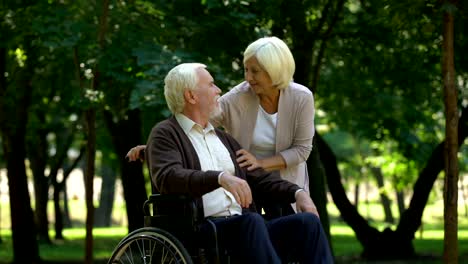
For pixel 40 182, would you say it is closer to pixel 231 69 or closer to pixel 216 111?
pixel 231 69

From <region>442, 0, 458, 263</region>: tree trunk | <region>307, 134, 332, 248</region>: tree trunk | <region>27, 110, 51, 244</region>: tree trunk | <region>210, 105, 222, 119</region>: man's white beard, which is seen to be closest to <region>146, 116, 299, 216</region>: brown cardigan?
<region>210, 105, 222, 119</region>: man's white beard

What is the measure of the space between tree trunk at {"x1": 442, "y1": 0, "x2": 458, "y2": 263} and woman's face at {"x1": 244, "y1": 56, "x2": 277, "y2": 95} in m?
2.82

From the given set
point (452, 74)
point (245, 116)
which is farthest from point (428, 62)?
point (245, 116)

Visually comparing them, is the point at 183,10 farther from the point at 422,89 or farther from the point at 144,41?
the point at 422,89

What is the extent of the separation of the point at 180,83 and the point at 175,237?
746 millimetres

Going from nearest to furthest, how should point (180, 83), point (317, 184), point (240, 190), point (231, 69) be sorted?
point (240, 190)
point (180, 83)
point (231, 69)
point (317, 184)

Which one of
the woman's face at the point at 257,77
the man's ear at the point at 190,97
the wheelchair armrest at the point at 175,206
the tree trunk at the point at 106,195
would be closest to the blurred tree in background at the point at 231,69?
the woman's face at the point at 257,77

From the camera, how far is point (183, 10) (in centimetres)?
1141

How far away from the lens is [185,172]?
188 inches

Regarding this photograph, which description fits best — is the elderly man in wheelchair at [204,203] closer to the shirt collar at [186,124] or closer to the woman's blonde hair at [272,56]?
the shirt collar at [186,124]

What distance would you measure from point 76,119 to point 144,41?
13566 millimetres

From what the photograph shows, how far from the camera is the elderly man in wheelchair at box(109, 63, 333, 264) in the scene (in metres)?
4.70

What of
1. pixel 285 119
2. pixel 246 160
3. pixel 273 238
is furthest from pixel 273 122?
pixel 273 238

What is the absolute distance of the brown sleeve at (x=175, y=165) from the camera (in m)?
4.71
